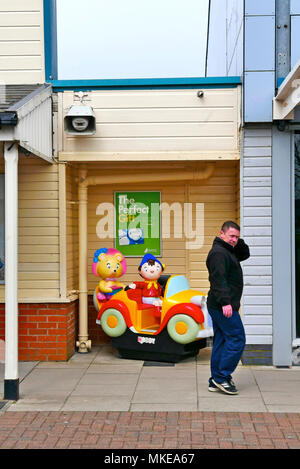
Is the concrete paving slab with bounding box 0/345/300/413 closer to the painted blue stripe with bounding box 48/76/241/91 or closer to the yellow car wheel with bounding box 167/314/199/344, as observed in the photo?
the yellow car wheel with bounding box 167/314/199/344

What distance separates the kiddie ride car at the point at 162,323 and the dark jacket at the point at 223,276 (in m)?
1.20

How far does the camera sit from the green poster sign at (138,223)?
9312 millimetres

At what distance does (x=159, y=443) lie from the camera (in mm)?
5234

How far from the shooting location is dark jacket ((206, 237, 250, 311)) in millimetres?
6537

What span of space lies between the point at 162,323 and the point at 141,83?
3.15 m

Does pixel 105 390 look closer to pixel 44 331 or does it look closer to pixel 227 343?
pixel 227 343

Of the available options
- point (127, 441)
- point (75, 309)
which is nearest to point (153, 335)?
point (75, 309)

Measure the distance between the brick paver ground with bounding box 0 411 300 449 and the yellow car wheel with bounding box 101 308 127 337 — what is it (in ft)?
7.36

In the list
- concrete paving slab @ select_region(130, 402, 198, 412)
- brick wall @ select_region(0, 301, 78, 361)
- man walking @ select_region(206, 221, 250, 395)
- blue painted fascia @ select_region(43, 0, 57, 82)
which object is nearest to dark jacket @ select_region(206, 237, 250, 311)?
man walking @ select_region(206, 221, 250, 395)

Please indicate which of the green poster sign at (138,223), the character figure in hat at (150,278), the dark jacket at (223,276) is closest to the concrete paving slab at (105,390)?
the dark jacket at (223,276)

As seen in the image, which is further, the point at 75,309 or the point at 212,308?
the point at 75,309
